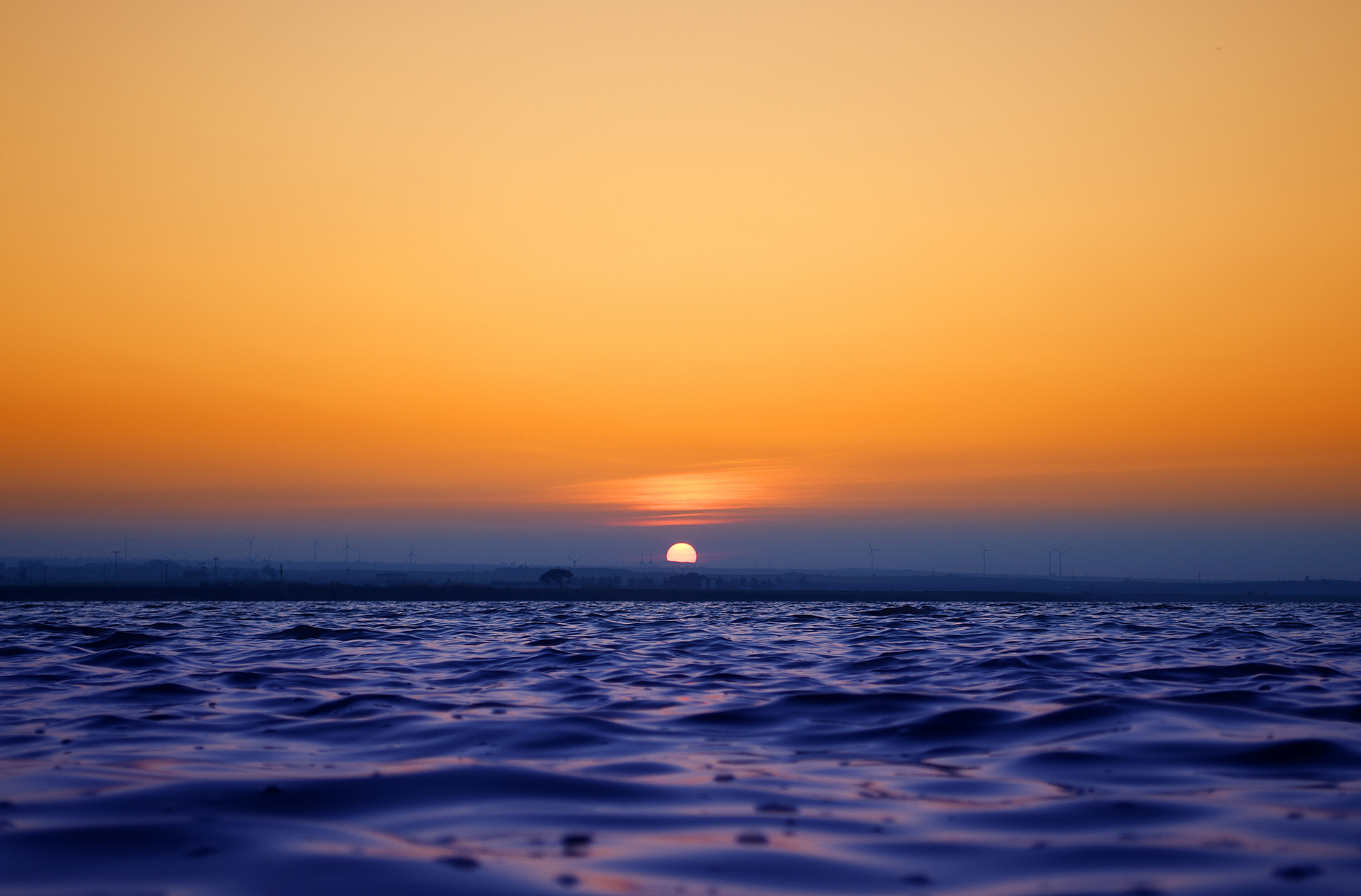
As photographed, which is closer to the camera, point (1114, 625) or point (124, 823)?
point (124, 823)

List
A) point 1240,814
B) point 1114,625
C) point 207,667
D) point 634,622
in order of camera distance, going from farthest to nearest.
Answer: point 634,622
point 1114,625
point 207,667
point 1240,814

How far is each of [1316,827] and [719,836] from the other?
465cm

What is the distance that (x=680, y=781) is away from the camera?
34.8 feet

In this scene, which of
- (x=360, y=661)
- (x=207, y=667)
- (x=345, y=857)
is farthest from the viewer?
(x=360, y=661)

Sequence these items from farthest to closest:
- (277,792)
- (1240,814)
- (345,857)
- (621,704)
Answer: (621,704) → (277,792) → (1240,814) → (345,857)

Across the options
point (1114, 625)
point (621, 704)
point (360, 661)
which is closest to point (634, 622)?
point (1114, 625)

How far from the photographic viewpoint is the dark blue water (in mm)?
7242

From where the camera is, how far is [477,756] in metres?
11.8

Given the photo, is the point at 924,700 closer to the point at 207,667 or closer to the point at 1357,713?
the point at 1357,713

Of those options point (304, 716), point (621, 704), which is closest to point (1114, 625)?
point (621, 704)

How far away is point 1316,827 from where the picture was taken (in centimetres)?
848

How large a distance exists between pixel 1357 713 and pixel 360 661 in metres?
20.2

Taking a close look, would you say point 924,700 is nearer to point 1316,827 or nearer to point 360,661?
point 1316,827

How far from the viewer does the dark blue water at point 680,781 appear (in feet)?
23.8
